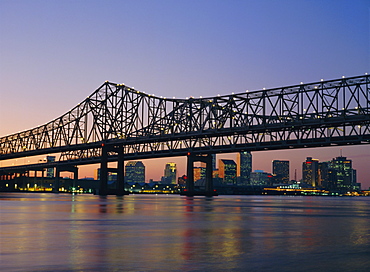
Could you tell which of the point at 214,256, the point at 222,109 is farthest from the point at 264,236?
the point at 222,109

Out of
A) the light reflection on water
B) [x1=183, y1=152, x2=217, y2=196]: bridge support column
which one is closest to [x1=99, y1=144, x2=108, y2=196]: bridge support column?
[x1=183, y1=152, x2=217, y2=196]: bridge support column

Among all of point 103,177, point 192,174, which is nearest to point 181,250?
point 103,177

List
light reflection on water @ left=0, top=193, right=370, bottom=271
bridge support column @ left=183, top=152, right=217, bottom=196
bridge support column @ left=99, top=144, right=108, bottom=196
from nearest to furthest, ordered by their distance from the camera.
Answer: light reflection on water @ left=0, top=193, right=370, bottom=271, bridge support column @ left=99, top=144, right=108, bottom=196, bridge support column @ left=183, top=152, right=217, bottom=196

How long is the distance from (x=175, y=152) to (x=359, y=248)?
130181 mm

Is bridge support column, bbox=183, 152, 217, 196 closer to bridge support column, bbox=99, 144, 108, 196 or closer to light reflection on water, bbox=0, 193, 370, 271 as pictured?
bridge support column, bbox=99, 144, 108, 196

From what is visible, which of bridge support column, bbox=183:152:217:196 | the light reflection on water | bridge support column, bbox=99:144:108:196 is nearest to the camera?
the light reflection on water

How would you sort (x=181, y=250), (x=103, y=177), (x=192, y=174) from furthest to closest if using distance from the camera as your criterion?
1. (x=192, y=174)
2. (x=103, y=177)
3. (x=181, y=250)

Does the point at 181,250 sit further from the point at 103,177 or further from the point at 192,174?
the point at 192,174

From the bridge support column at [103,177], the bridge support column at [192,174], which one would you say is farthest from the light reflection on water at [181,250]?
the bridge support column at [192,174]

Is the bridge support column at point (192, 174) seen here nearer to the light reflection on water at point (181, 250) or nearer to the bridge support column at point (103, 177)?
the bridge support column at point (103, 177)

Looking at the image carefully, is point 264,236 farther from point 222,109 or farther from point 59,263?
point 222,109

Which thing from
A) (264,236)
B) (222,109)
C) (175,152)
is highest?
(222,109)

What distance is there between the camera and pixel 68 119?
6634 inches

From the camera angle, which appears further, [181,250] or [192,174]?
[192,174]
